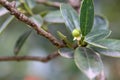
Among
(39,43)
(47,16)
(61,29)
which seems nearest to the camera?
(47,16)

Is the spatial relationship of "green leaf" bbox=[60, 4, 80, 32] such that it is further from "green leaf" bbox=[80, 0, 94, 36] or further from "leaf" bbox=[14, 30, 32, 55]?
"leaf" bbox=[14, 30, 32, 55]

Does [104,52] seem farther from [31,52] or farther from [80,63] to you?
[31,52]

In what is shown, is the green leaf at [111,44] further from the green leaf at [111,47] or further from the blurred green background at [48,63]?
the blurred green background at [48,63]

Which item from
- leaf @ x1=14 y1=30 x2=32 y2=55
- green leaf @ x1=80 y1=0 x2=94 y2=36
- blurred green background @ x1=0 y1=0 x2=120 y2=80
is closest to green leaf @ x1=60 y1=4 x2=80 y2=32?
green leaf @ x1=80 y1=0 x2=94 y2=36

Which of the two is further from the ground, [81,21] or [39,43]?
[81,21]

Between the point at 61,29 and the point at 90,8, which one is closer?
the point at 90,8

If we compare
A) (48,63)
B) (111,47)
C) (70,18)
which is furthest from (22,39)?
(48,63)

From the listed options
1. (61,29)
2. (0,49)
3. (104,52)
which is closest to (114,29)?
(61,29)
